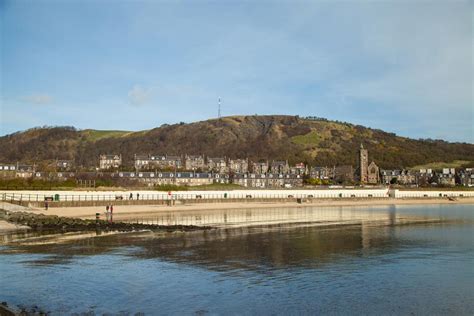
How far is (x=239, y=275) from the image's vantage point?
18016mm

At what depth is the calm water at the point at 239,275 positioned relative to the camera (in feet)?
46.3

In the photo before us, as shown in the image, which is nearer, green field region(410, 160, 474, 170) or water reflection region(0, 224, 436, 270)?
water reflection region(0, 224, 436, 270)

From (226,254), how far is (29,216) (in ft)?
68.5

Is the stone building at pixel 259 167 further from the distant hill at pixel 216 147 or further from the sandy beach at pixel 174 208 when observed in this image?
the sandy beach at pixel 174 208

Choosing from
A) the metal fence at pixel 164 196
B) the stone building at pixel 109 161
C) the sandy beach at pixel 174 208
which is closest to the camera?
the sandy beach at pixel 174 208

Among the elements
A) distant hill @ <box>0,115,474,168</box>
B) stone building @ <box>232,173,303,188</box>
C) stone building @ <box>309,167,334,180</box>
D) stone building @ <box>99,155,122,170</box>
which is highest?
distant hill @ <box>0,115,474,168</box>

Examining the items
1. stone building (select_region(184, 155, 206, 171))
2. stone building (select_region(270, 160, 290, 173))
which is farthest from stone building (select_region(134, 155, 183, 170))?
stone building (select_region(270, 160, 290, 173))

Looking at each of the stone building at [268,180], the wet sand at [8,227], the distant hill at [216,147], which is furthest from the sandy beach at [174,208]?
the distant hill at [216,147]

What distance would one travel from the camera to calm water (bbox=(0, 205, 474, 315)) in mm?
14117

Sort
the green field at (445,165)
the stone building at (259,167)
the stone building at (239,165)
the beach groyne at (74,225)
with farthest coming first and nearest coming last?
1. the green field at (445,165)
2. the stone building at (239,165)
3. the stone building at (259,167)
4. the beach groyne at (74,225)

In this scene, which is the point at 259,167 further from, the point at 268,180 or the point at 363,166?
the point at 363,166

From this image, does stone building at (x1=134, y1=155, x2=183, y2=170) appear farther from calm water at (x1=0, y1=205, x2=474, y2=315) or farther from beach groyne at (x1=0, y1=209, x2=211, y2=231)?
calm water at (x1=0, y1=205, x2=474, y2=315)

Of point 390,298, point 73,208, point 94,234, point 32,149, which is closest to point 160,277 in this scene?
point 390,298

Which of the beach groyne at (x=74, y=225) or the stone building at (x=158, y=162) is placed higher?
the stone building at (x=158, y=162)
